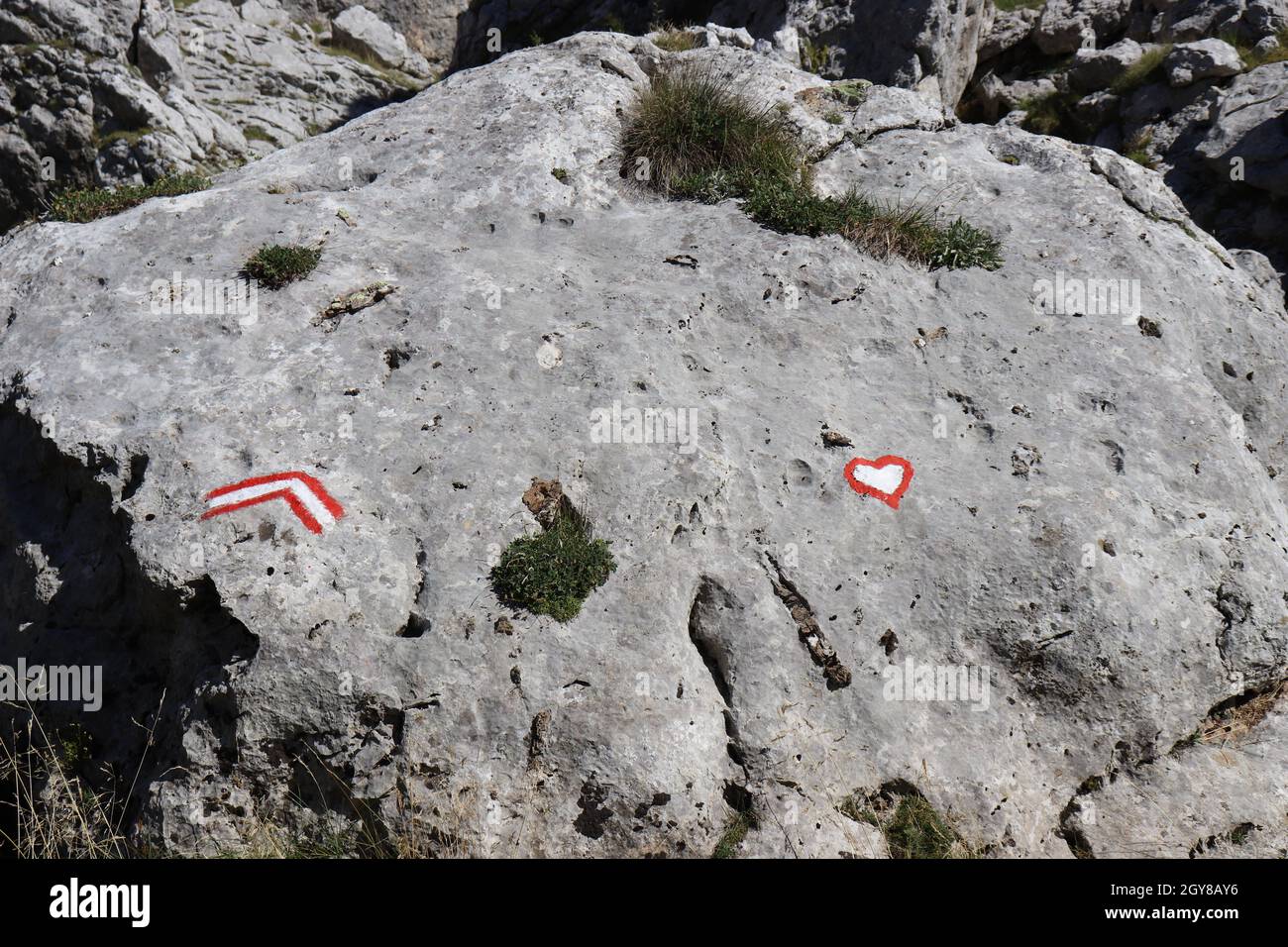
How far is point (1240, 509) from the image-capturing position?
376 inches

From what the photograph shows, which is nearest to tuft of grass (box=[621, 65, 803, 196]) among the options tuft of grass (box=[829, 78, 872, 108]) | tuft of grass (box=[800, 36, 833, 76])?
tuft of grass (box=[829, 78, 872, 108])

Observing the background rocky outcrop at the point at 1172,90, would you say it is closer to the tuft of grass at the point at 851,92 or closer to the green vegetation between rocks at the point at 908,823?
the tuft of grass at the point at 851,92

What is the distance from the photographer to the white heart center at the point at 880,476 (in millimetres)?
9234

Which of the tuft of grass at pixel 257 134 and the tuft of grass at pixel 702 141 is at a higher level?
the tuft of grass at pixel 257 134

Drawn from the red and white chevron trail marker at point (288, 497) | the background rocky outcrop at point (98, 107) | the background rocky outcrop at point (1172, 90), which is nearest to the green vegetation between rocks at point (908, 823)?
the red and white chevron trail marker at point (288, 497)

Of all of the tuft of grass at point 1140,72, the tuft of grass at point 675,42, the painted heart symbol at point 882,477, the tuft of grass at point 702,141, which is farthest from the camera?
the tuft of grass at point 1140,72

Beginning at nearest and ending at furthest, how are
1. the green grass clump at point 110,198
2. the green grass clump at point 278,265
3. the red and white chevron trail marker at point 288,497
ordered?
the red and white chevron trail marker at point 288,497, the green grass clump at point 278,265, the green grass clump at point 110,198

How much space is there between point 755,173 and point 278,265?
20.1 feet

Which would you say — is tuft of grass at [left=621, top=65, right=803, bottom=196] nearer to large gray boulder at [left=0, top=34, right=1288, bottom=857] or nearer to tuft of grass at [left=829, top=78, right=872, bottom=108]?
large gray boulder at [left=0, top=34, right=1288, bottom=857]

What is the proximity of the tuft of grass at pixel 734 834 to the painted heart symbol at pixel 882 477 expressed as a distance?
130 inches

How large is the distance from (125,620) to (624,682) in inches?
186

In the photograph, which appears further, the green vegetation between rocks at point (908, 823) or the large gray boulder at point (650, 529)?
the green vegetation between rocks at point (908, 823)

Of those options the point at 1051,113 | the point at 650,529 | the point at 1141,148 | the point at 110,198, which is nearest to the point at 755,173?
the point at 650,529
